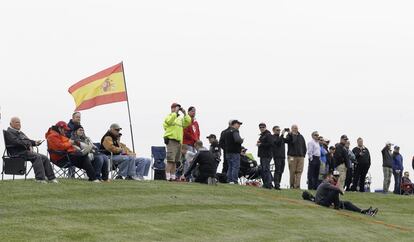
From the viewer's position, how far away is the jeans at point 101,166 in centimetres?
2642

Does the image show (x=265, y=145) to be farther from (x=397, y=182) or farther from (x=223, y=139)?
(x=397, y=182)

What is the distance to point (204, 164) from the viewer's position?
98.1 feet

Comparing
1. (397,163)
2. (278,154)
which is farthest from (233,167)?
(397,163)

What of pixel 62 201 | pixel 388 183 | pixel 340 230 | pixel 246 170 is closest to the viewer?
pixel 62 201

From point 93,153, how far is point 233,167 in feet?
22.2

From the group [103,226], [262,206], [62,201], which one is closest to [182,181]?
[262,206]

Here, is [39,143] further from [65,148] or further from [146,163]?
[146,163]

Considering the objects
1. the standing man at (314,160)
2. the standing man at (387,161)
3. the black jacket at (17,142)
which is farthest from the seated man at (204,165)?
the standing man at (387,161)

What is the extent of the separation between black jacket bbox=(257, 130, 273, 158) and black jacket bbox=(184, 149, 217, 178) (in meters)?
2.26

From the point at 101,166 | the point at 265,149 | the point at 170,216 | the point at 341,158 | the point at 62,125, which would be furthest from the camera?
the point at 341,158

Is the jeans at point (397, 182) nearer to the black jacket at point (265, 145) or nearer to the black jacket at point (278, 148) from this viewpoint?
the black jacket at point (278, 148)

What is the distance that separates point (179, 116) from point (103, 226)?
10222 millimetres

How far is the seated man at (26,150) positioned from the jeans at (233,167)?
27.2ft

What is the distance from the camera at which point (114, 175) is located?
28953 millimetres
